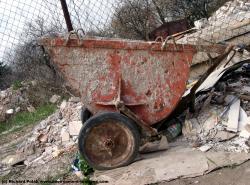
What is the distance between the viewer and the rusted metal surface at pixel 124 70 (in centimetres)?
473

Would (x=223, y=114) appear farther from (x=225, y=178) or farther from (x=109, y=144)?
(x=109, y=144)

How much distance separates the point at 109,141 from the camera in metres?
4.70

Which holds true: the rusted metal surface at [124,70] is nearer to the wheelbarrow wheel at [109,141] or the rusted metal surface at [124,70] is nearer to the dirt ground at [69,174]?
the wheelbarrow wheel at [109,141]

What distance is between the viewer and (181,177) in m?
4.38

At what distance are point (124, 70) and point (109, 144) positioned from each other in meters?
0.84

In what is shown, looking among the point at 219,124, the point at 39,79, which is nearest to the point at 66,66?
the point at 219,124

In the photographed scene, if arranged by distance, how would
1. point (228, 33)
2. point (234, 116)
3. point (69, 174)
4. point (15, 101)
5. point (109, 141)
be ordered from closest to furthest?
1. point (109, 141)
2. point (234, 116)
3. point (69, 174)
4. point (228, 33)
5. point (15, 101)

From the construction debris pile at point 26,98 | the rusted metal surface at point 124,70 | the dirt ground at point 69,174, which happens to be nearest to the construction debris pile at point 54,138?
the dirt ground at point 69,174

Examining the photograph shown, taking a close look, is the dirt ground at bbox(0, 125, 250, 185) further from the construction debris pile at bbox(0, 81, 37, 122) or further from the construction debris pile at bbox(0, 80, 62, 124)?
the construction debris pile at bbox(0, 81, 37, 122)

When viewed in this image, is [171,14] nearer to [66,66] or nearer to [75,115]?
[75,115]

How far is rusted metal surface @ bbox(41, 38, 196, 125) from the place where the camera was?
4.73 metres

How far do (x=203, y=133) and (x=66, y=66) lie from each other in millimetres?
1777

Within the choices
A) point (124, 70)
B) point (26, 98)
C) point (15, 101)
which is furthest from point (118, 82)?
point (15, 101)

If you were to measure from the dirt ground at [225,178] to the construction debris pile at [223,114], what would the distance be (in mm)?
360
